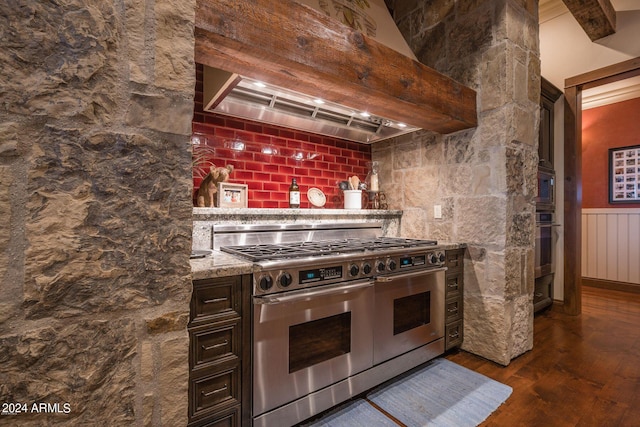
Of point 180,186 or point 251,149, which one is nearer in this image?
point 180,186

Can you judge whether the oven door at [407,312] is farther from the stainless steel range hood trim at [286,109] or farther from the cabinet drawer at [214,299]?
the stainless steel range hood trim at [286,109]

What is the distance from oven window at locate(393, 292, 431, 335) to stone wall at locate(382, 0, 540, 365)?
46 centimetres

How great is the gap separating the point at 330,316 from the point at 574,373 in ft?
6.08

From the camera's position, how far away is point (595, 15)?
2.72 m

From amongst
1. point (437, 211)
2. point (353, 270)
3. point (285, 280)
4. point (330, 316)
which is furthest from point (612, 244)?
point (285, 280)

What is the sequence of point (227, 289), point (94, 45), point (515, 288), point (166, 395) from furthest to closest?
1. point (515, 288)
2. point (227, 289)
3. point (166, 395)
4. point (94, 45)

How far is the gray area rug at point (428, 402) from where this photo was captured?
1.62 metres

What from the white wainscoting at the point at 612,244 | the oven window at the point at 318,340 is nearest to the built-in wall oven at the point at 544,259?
the white wainscoting at the point at 612,244

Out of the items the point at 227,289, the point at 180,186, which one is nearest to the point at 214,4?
the point at 180,186

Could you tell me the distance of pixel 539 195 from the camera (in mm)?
3281

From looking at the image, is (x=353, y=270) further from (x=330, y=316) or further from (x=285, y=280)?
(x=285, y=280)

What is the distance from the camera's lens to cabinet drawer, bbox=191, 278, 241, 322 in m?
1.26

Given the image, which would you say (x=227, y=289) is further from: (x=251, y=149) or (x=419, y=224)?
(x=419, y=224)

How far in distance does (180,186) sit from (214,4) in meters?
0.81
